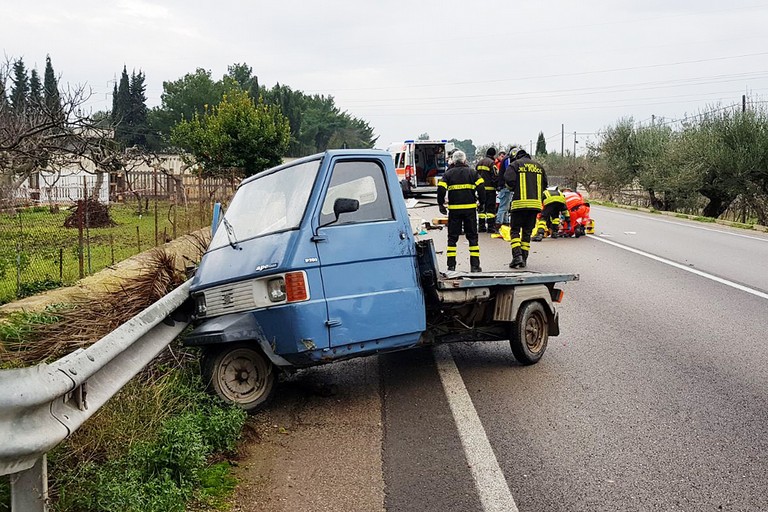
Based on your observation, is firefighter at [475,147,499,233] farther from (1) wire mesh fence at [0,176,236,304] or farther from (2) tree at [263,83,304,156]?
(2) tree at [263,83,304,156]

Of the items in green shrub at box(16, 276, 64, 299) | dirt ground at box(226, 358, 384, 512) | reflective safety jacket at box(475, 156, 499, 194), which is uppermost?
reflective safety jacket at box(475, 156, 499, 194)

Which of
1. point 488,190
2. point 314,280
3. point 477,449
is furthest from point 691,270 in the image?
point 314,280

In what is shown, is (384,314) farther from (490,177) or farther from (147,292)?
(490,177)

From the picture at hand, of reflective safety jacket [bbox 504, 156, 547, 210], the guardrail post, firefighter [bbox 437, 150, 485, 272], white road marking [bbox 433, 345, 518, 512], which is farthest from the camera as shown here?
reflective safety jacket [bbox 504, 156, 547, 210]

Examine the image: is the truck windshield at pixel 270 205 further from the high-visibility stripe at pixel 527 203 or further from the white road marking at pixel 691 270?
the white road marking at pixel 691 270

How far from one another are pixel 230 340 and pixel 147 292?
2.03 m

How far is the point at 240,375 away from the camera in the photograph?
18.6ft

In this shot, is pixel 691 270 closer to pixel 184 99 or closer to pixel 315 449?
pixel 315 449

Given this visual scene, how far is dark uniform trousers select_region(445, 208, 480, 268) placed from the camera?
38.5 ft

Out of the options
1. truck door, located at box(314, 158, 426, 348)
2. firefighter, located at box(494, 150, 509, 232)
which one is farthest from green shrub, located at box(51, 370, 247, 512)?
firefighter, located at box(494, 150, 509, 232)

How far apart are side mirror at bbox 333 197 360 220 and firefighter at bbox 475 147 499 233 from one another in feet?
37.9

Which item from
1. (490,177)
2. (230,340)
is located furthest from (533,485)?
(490,177)

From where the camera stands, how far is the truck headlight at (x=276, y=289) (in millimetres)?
5355

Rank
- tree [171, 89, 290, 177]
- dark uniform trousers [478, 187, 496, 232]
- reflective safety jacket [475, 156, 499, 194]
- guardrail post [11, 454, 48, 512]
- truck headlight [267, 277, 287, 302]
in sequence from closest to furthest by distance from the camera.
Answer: guardrail post [11, 454, 48, 512] → truck headlight [267, 277, 287, 302] → reflective safety jacket [475, 156, 499, 194] → dark uniform trousers [478, 187, 496, 232] → tree [171, 89, 290, 177]
